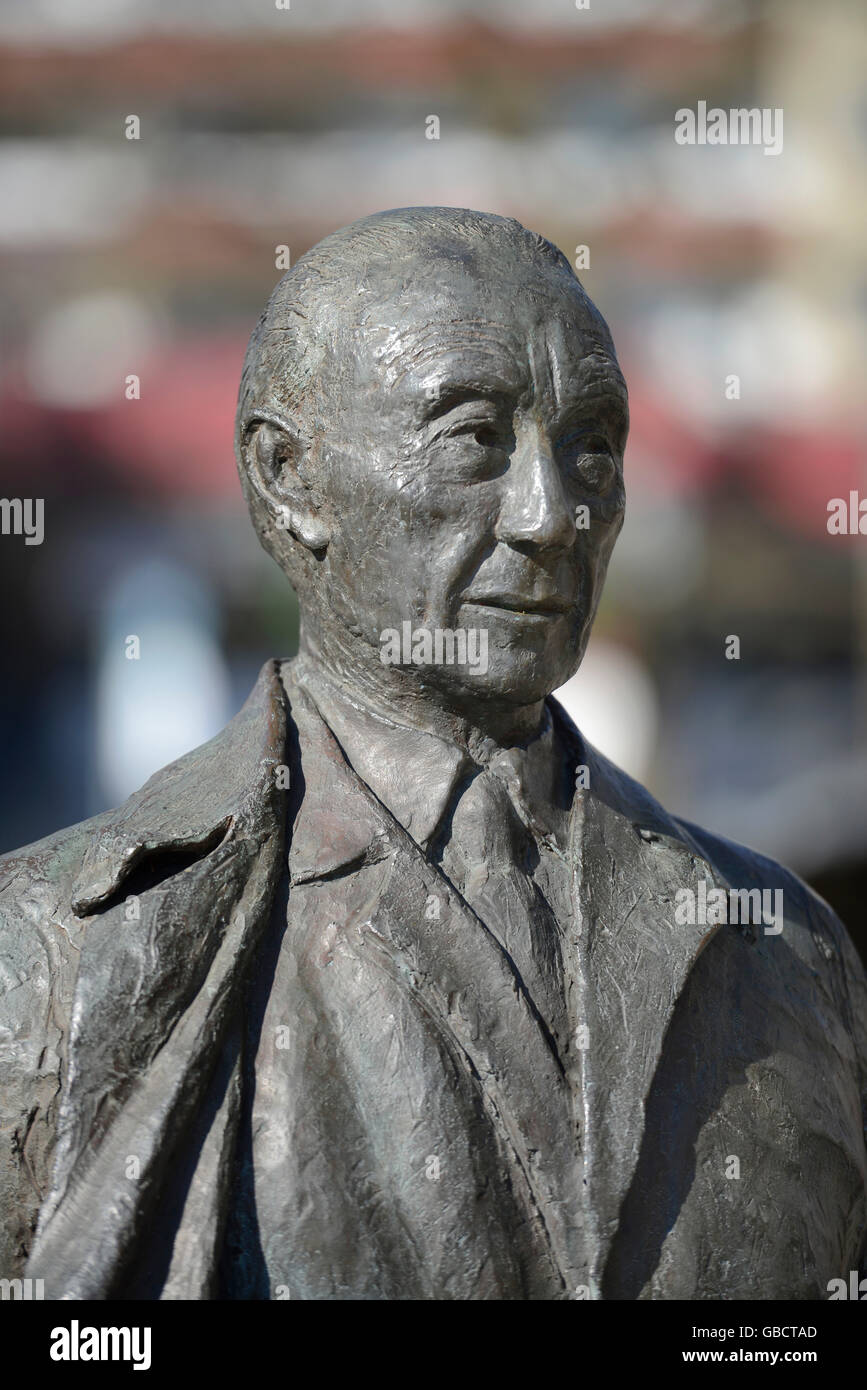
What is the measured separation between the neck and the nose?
1.03 ft

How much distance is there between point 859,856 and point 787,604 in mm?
4852

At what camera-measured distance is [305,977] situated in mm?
2752

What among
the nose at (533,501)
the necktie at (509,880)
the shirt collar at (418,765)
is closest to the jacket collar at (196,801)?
the shirt collar at (418,765)

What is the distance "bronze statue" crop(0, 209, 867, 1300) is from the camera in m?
2.61

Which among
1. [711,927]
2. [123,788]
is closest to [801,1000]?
[711,927]

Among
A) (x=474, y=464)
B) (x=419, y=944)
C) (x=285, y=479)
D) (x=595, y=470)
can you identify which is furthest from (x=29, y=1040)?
(x=595, y=470)

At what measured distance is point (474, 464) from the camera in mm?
2846

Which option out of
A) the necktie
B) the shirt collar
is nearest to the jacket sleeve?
the shirt collar

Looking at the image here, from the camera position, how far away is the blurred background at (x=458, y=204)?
1142 centimetres

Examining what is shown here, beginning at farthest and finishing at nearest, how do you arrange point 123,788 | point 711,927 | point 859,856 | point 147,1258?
point 123,788 < point 859,856 < point 711,927 < point 147,1258

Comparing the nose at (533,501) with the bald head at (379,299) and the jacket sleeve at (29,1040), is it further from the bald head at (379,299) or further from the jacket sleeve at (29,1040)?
the jacket sleeve at (29,1040)

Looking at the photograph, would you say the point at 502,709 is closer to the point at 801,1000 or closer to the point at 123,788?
the point at 801,1000

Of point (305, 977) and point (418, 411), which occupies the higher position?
point (418, 411)

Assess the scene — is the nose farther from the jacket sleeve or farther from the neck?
the jacket sleeve
